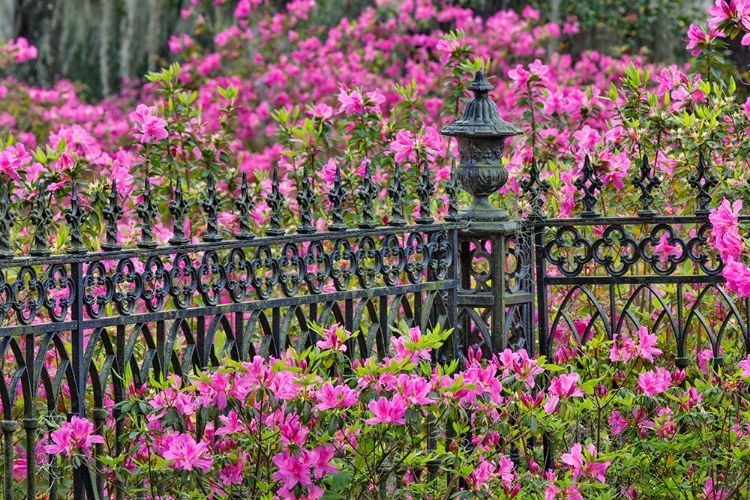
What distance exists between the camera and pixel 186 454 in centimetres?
328

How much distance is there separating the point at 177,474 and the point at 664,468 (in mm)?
1667

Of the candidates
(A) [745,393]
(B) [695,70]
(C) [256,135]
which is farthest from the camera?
(C) [256,135]

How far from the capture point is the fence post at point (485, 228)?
4.39 meters

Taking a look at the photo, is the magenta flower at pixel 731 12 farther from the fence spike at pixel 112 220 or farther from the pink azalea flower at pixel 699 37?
the fence spike at pixel 112 220

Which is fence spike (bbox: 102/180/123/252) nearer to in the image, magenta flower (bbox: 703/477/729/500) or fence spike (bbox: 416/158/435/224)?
fence spike (bbox: 416/158/435/224)

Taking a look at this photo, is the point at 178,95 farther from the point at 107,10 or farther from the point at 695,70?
the point at 107,10

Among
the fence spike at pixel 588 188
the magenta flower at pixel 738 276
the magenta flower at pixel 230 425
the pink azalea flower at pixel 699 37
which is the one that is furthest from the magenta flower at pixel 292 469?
the pink azalea flower at pixel 699 37

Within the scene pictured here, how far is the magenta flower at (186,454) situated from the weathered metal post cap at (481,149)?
147cm

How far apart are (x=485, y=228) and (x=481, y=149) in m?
0.28

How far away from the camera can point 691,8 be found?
516 inches

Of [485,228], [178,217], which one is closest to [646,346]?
[485,228]

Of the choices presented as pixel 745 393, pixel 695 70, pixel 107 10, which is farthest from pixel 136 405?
pixel 107 10

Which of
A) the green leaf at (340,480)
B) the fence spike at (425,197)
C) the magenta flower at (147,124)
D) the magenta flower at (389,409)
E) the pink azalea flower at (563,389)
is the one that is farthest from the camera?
the magenta flower at (147,124)

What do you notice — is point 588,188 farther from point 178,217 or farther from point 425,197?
point 178,217
